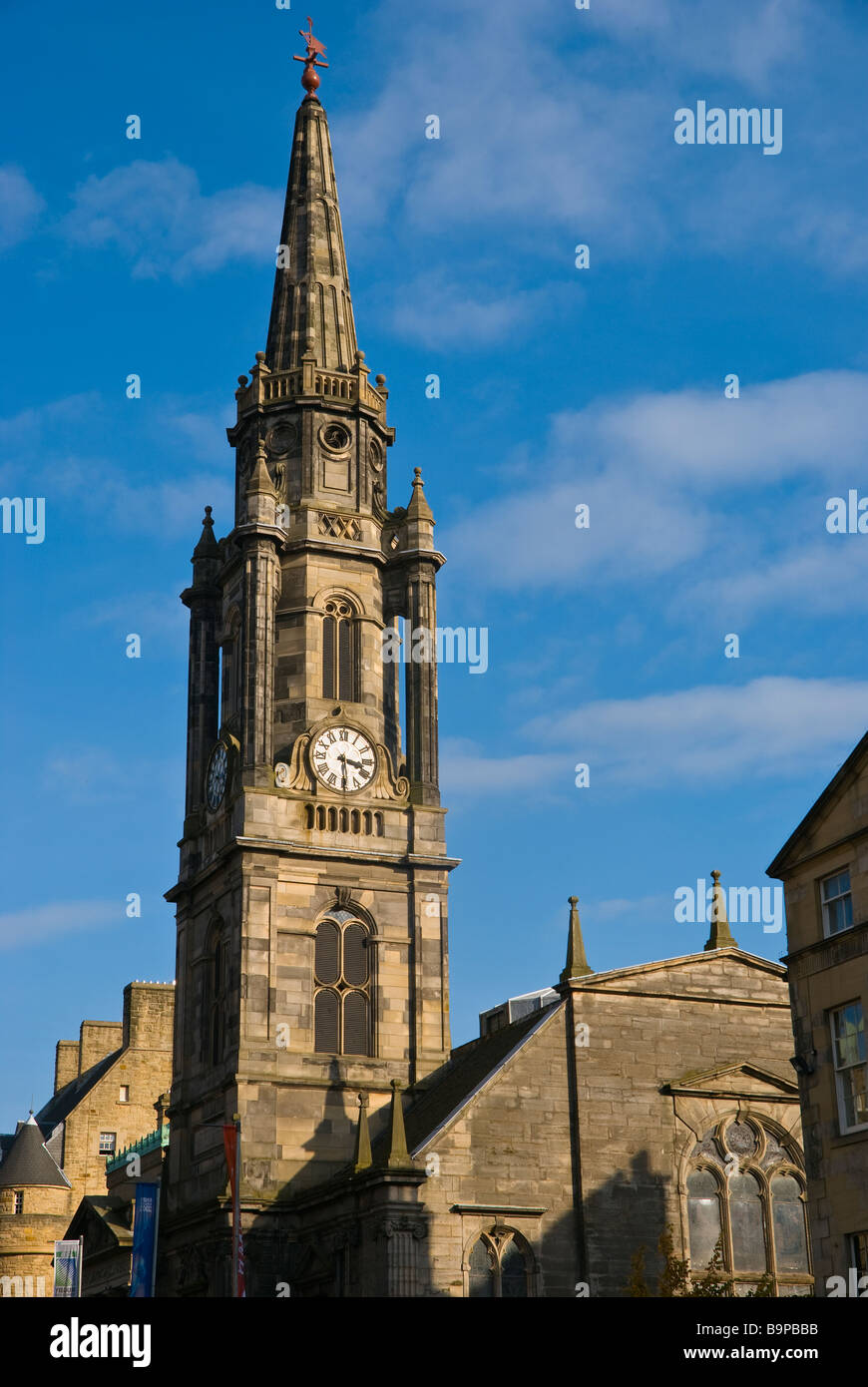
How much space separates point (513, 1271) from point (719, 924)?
1205 centimetres

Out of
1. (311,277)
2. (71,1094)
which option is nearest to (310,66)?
(311,277)

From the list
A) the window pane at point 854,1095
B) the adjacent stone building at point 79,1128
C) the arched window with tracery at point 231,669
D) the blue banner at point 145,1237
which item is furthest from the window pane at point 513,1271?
the adjacent stone building at point 79,1128

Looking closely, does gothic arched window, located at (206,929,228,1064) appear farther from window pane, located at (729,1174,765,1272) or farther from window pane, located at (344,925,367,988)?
window pane, located at (729,1174,765,1272)

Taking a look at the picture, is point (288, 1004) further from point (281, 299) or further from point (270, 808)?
point (281, 299)

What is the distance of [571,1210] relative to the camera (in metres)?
49.0

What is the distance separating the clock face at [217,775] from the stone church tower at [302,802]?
12cm

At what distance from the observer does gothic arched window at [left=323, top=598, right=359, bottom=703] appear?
61094 millimetres

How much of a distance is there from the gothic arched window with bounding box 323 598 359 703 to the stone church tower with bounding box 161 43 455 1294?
8cm

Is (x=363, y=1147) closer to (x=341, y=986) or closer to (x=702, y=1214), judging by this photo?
(x=341, y=986)

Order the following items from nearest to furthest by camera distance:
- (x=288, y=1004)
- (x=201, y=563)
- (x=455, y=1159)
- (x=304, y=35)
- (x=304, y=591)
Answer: (x=455, y=1159) < (x=288, y=1004) < (x=304, y=591) < (x=201, y=563) < (x=304, y=35)

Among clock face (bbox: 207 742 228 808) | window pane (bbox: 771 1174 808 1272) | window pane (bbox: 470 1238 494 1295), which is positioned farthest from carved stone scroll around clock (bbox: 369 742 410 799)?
window pane (bbox: 771 1174 808 1272)

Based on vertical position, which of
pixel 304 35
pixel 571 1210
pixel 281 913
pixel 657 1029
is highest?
pixel 304 35
